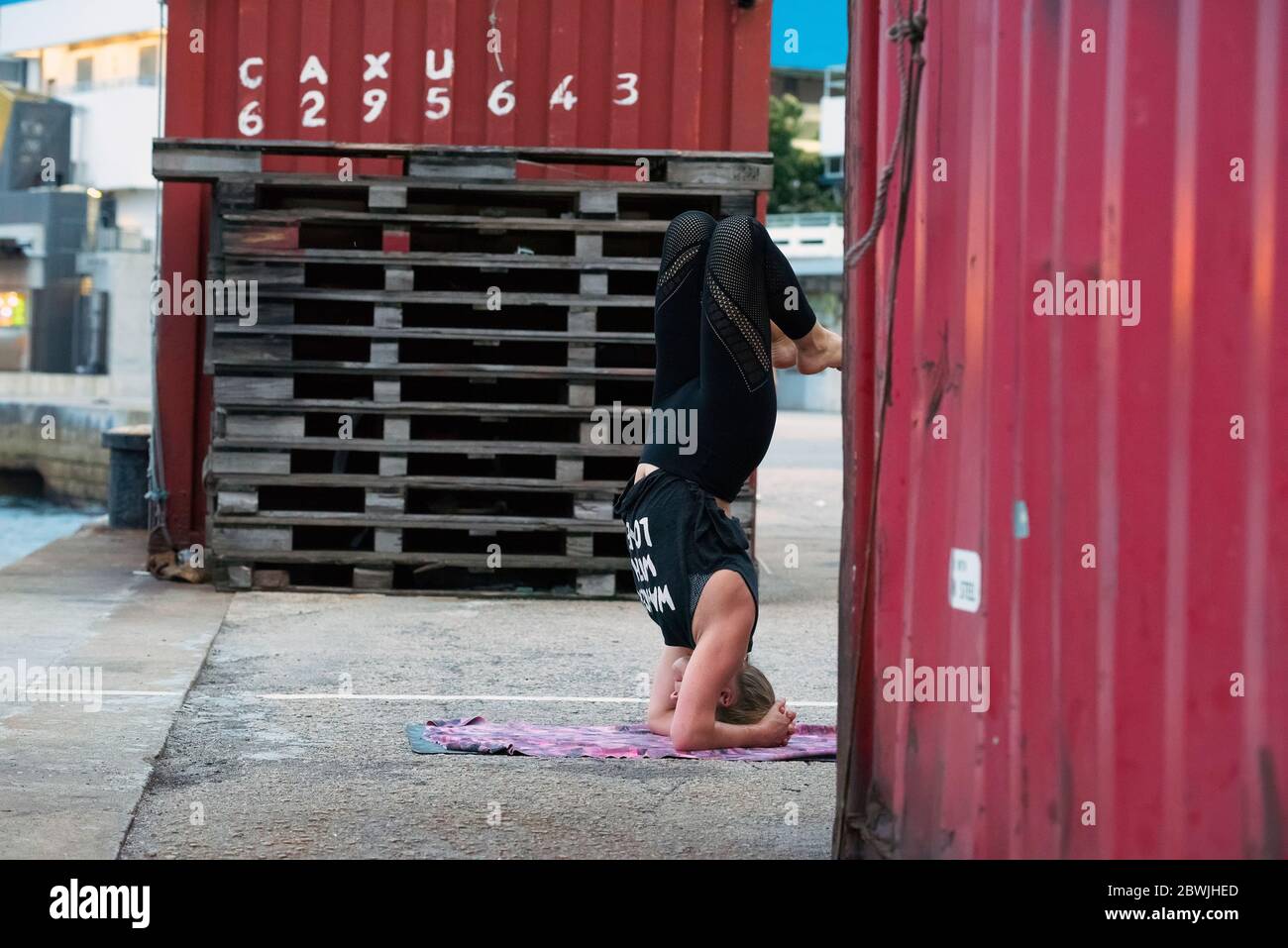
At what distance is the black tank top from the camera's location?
478 cm

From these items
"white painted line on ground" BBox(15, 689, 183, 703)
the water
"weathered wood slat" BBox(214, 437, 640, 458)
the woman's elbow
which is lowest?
the water

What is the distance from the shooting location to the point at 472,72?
9.60m

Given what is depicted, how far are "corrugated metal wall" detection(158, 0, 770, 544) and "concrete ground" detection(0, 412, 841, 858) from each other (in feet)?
9.30

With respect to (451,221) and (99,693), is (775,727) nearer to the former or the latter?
(99,693)

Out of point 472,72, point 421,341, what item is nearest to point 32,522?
point 472,72

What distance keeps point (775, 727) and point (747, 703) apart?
12 cm

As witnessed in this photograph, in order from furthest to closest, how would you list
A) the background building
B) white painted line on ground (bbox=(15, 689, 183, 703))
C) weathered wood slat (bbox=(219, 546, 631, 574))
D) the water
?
1. the background building
2. the water
3. weathered wood slat (bbox=(219, 546, 631, 574))
4. white painted line on ground (bbox=(15, 689, 183, 703))

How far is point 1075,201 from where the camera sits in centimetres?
283

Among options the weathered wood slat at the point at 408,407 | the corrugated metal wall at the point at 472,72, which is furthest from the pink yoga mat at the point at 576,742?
the corrugated metal wall at the point at 472,72

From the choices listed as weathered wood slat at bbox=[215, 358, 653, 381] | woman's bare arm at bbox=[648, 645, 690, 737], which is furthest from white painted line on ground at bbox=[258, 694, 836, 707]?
weathered wood slat at bbox=[215, 358, 653, 381]

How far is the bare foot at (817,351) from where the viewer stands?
452 centimetres

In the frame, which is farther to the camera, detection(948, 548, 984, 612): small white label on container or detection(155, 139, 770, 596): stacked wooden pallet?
detection(155, 139, 770, 596): stacked wooden pallet

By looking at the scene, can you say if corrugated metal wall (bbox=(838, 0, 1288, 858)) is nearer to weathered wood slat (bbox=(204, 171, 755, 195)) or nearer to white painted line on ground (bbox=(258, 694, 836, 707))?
white painted line on ground (bbox=(258, 694, 836, 707))
